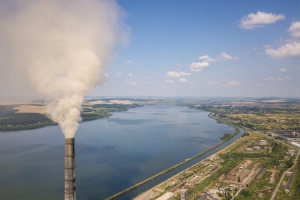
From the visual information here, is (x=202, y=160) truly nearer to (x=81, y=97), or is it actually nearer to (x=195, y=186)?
(x=195, y=186)

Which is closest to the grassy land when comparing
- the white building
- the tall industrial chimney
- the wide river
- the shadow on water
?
the wide river

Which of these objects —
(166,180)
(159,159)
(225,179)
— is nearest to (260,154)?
(225,179)

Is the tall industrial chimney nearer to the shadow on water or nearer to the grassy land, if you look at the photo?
the shadow on water

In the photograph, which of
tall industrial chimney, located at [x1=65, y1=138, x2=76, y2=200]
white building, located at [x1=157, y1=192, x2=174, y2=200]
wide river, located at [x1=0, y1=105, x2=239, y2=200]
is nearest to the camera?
tall industrial chimney, located at [x1=65, y1=138, x2=76, y2=200]

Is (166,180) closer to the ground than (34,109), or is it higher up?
closer to the ground

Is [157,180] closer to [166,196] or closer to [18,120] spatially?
[166,196]

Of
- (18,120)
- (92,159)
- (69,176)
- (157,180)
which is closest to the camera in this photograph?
(69,176)

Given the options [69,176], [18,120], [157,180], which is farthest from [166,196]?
[18,120]

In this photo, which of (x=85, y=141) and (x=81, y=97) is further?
(x=85, y=141)
